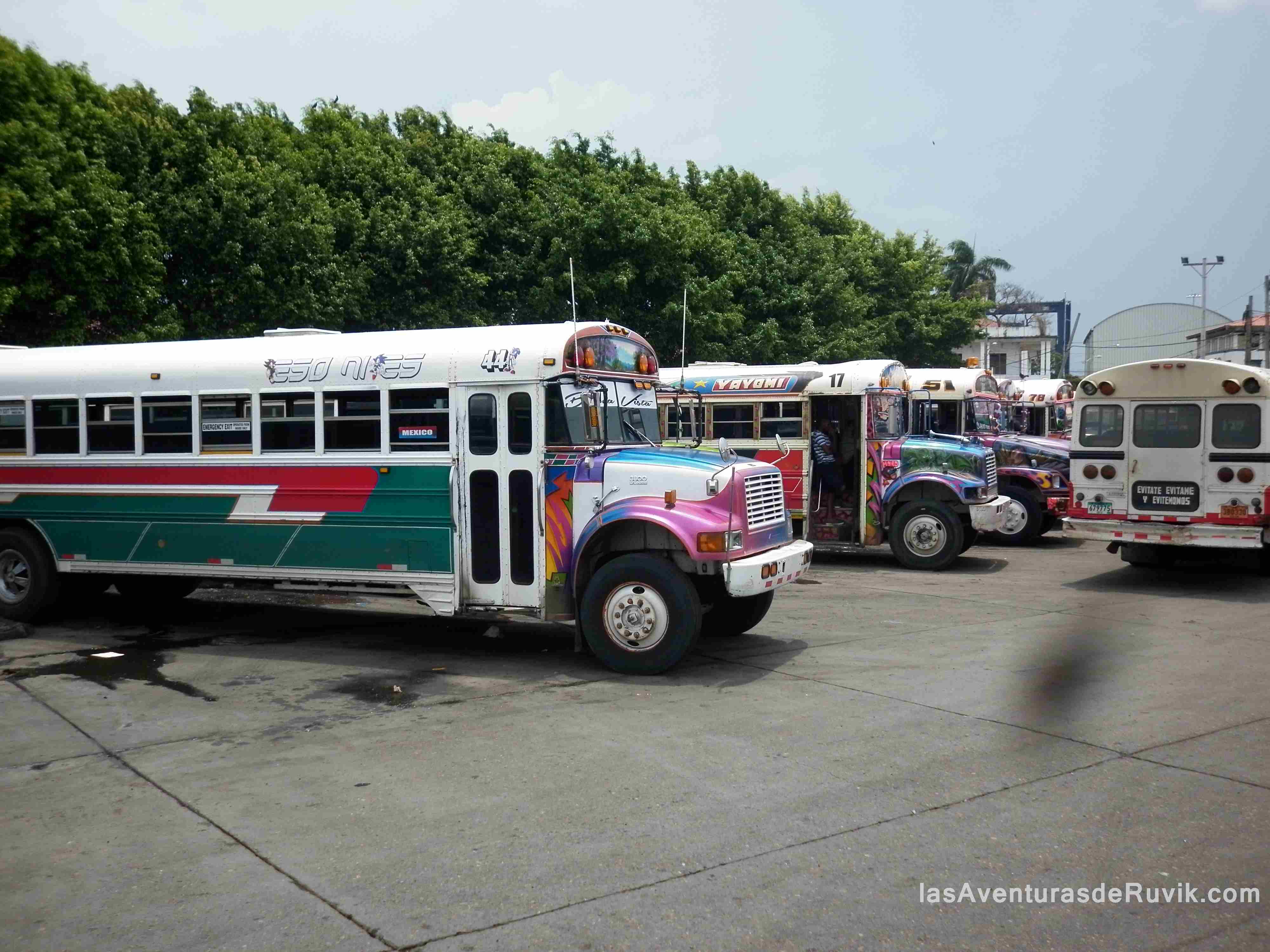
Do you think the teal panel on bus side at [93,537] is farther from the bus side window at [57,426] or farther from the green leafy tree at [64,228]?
the green leafy tree at [64,228]

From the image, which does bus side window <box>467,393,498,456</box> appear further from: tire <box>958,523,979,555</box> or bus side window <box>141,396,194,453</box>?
tire <box>958,523,979,555</box>

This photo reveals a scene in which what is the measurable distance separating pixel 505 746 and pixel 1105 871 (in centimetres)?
345

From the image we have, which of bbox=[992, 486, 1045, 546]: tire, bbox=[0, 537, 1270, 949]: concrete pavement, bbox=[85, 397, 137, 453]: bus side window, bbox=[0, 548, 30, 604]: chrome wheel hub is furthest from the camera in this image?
bbox=[992, 486, 1045, 546]: tire

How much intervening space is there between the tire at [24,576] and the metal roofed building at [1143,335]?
74.4 metres

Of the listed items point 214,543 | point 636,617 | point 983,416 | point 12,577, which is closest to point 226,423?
point 214,543

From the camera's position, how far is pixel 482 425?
30.8 ft

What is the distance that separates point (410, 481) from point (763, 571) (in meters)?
3.04

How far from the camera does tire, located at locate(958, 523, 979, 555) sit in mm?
15898

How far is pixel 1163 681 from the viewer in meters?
8.62

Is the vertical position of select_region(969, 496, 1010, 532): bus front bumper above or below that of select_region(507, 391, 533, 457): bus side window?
below

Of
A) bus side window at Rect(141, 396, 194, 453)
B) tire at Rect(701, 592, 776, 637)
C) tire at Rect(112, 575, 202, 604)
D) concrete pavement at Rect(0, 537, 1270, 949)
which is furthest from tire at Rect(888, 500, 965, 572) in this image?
bus side window at Rect(141, 396, 194, 453)

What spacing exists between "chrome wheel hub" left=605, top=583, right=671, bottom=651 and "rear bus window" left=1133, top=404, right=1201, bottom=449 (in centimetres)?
843

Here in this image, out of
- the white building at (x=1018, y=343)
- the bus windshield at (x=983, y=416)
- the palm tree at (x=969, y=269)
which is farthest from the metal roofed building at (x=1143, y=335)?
the bus windshield at (x=983, y=416)

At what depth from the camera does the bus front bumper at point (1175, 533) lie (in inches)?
535
